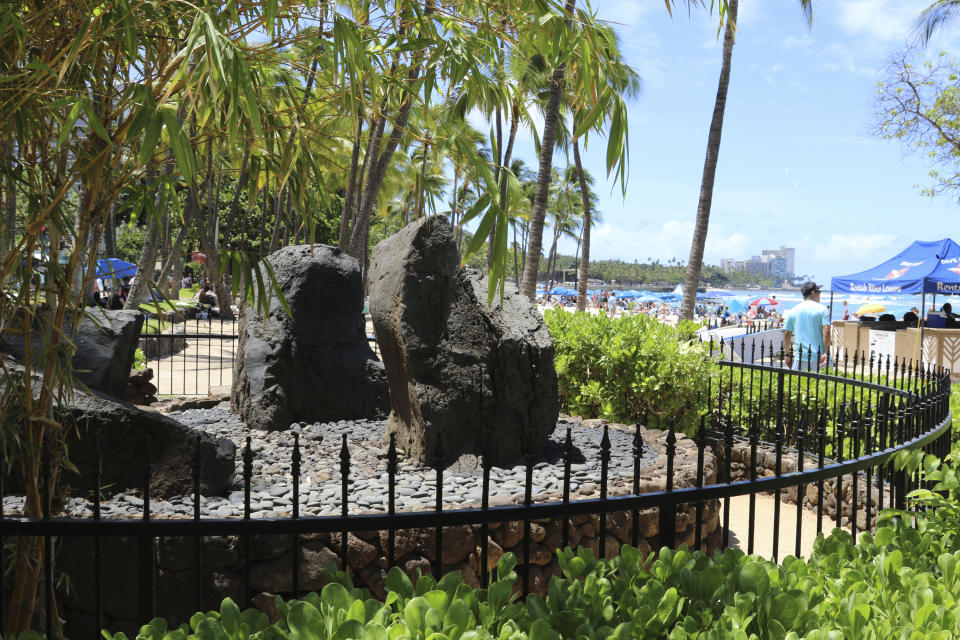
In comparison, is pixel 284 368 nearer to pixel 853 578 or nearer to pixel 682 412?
pixel 682 412

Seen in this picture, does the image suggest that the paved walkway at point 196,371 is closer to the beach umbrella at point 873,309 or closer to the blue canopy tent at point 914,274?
the blue canopy tent at point 914,274

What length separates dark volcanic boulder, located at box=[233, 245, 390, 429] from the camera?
22.3 feet

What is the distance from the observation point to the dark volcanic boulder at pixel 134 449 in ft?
14.1

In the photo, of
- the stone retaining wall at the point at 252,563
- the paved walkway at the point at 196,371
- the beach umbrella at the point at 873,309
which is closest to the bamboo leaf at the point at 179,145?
the stone retaining wall at the point at 252,563

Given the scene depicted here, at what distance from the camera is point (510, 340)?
555 cm

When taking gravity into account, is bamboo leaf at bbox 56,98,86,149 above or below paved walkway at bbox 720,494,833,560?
above

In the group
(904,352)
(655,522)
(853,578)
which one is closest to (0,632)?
(853,578)

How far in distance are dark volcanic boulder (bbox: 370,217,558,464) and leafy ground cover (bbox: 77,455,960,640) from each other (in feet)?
10.5

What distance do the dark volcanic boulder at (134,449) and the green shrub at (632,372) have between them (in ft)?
13.3

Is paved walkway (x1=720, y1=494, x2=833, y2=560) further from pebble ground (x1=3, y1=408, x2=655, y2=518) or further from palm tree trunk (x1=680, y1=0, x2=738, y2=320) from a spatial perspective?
palm tree trunk (x1=680, y1=0, x2=738, y2=320)

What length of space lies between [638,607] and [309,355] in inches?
213

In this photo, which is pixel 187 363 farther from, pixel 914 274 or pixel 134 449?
pixel 914 274

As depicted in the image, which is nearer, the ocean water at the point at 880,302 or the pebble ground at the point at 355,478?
the pebble ground at the point at 355,478

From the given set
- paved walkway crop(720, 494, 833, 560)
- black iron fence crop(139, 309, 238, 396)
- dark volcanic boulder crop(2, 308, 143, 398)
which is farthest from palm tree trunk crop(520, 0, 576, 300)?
dark volcanic boulder crop(2, 308, 143, 398)
